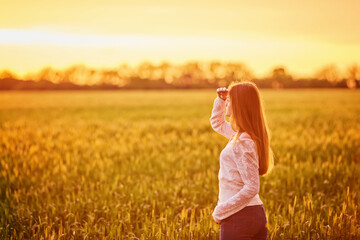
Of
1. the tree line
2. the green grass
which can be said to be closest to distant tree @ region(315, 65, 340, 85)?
the tree line

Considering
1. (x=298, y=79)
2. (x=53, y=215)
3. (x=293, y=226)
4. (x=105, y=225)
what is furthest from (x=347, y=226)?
(x=298, y=79)

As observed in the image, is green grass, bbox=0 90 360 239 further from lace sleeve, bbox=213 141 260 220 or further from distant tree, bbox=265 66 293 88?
distant tree, bbox=265 66 293 88

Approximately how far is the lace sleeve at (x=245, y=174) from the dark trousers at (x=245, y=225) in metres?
0.09

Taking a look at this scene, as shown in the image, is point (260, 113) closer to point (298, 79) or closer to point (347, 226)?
point (347, 226)

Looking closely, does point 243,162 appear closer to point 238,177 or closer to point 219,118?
point 238,177

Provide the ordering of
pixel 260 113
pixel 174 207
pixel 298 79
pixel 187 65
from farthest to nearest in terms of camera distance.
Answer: pixel 187 65, pixel 298 79, pixel 174 207, pixel 260 113

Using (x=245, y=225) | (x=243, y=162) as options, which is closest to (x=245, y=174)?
(x=243, y=162)

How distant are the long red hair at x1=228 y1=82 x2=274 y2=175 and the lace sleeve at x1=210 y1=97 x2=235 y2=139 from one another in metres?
0.41

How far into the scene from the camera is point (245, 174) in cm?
263

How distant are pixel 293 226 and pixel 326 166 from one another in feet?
9.02

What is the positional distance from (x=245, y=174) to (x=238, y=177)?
0.12m

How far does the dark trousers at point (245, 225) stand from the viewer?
2.70 meters

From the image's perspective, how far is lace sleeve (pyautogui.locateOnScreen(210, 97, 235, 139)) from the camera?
318 centimetres

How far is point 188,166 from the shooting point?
271 inches
